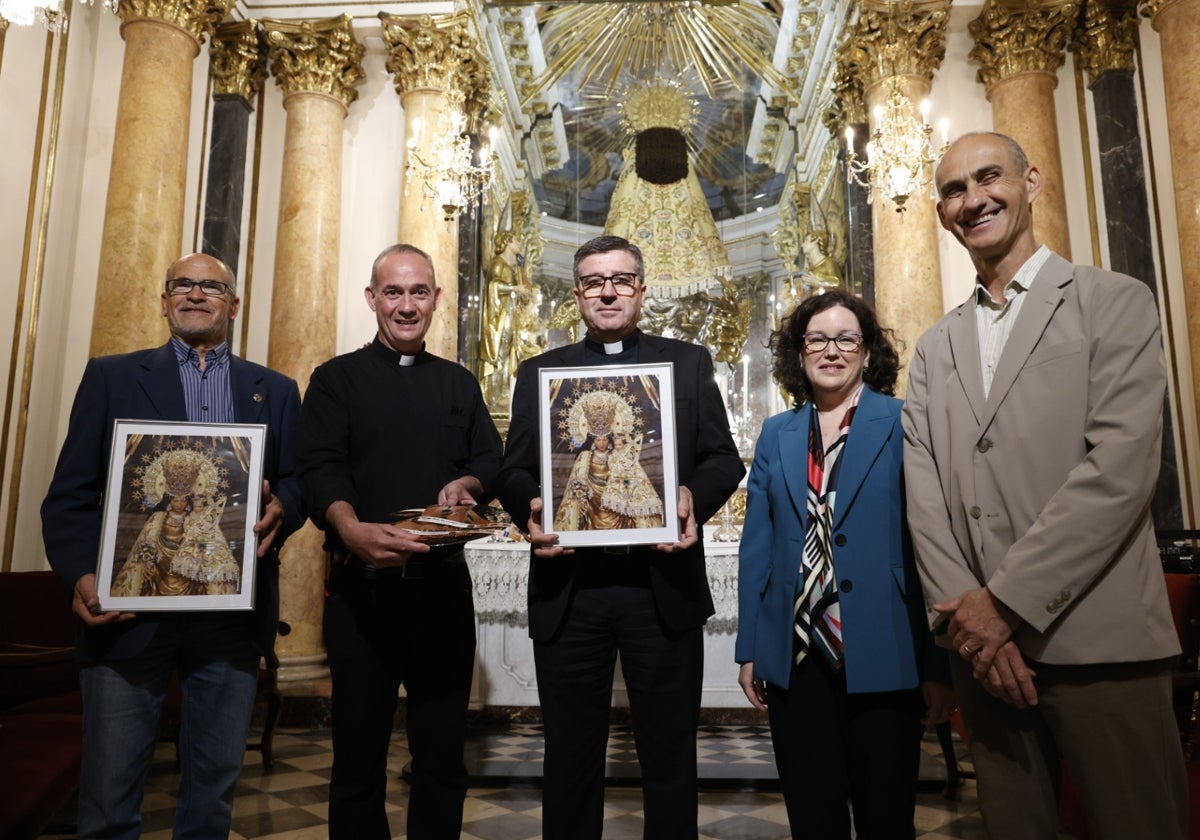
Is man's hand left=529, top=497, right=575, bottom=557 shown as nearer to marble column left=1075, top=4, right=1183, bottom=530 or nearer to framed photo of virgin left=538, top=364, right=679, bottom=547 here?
framed photo of virgin left=538, top=364, right=679, bottom=547

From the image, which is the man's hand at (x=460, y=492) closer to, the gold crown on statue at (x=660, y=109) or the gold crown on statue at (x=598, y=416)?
the gold crown on statue at (x=598, y=416)

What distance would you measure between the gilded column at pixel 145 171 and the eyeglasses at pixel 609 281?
4789mm

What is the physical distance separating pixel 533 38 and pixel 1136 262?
6595 mm

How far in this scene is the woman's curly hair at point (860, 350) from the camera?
95.2 inches

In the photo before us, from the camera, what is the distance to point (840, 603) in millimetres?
2137

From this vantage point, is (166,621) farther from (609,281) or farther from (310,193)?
(310,193)

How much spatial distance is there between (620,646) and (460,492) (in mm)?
657

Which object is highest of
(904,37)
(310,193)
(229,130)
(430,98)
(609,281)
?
(904,37)

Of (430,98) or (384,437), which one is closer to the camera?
(384,437)

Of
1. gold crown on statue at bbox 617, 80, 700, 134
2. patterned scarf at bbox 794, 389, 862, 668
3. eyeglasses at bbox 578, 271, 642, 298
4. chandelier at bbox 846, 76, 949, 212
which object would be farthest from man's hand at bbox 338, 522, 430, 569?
gold crown on statue at bbox 617, 80, 700, 134

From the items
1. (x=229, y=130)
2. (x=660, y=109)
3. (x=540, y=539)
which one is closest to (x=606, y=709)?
(x=540, y=539)

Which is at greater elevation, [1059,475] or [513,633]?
[1059,475]

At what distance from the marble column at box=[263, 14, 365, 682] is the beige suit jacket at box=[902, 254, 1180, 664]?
19.0 ft

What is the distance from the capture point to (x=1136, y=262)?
668cm
